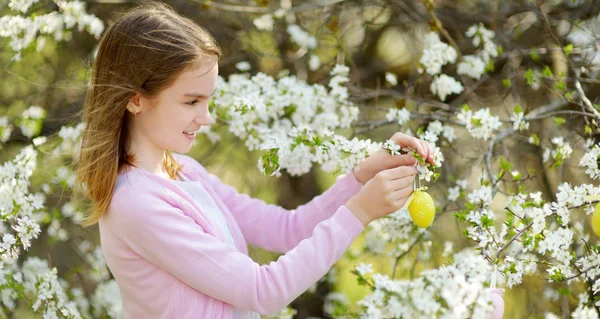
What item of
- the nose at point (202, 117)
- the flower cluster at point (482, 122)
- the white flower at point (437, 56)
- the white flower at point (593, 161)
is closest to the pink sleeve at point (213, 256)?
the nose at point (202, 117)

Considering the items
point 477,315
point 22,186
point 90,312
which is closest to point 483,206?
point 477,315

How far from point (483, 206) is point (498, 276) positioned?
1.13ft

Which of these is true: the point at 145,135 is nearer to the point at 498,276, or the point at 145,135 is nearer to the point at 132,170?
the point at 132,170

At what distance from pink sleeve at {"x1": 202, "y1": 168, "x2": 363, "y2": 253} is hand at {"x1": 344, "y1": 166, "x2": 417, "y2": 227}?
1.16ft

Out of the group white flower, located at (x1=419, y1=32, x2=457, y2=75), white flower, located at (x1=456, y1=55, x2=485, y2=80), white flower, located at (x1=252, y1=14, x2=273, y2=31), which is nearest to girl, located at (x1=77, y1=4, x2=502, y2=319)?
white flower, located at (x1=419, y1=32, x2=457, y2=75)

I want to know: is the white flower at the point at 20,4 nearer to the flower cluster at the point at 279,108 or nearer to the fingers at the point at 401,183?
the flower cluster at the point at 279,108

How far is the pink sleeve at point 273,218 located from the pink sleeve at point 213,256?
40 centimetres

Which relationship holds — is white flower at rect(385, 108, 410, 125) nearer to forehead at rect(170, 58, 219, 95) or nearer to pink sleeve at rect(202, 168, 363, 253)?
pink sleeve at rect(202, 168, 363, 253)

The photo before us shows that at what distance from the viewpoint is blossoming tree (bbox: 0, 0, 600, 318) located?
5.56ft

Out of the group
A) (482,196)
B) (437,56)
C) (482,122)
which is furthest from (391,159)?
(437,56)

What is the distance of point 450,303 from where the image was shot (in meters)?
1.25

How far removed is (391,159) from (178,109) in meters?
0.58

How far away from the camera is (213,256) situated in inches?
66.7

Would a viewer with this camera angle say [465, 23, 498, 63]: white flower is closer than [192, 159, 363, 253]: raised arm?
No
